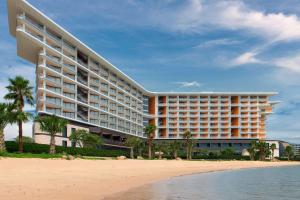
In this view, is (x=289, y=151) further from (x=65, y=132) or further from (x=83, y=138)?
(x=65, y=132)

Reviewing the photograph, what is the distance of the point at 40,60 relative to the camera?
96688mm

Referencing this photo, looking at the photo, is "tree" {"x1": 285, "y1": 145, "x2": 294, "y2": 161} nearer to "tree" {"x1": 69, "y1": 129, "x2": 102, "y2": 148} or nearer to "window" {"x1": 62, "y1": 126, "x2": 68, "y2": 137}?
"tree" {"x1": 69, "y1": 129, "x2": 102, "y2": 148}

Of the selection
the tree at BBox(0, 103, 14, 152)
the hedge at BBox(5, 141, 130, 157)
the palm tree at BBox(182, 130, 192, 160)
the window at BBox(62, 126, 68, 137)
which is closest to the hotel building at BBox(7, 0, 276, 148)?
the window at BBox(62, 126, 68, 137)

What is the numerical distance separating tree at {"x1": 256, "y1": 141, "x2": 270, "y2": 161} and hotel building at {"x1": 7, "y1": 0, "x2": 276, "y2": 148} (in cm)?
2105

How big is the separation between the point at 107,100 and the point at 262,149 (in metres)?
64.9

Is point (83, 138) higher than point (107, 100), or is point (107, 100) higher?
point (107, 100)

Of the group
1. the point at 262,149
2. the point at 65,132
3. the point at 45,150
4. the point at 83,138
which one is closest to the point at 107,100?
the point at 65,132

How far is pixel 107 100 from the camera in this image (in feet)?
434

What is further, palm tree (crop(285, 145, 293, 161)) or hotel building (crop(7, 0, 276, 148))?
palm tree (crop(285, 145, 293, 161))

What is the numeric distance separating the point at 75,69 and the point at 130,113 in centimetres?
4816

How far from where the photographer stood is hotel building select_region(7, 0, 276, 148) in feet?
311

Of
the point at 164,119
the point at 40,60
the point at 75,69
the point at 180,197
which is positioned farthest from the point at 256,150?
the point at 180,197

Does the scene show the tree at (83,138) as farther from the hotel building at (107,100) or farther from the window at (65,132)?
the hotel building at (107,100)

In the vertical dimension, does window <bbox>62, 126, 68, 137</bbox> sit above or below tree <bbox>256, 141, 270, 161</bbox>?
above
